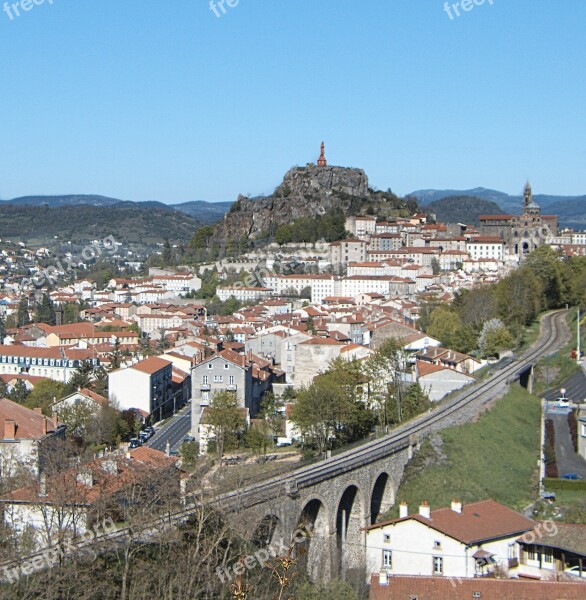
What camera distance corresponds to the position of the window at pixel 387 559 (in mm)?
19812

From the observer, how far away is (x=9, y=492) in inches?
768

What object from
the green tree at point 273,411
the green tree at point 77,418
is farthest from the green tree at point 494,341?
the green tree at point 77,418

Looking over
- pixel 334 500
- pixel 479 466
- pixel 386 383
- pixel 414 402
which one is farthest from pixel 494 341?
pixel 334 500

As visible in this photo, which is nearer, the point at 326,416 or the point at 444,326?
the point at 326,416

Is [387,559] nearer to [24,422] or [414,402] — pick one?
[24,422]

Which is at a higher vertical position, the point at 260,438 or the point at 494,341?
the point at 494,341

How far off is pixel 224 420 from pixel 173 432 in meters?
6.19

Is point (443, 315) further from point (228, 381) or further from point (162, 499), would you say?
point (162, 499)

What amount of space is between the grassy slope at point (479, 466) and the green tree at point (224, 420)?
21.5 ft

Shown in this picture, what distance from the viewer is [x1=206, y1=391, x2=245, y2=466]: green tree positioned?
30.5 m

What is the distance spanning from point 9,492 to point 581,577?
10.3m

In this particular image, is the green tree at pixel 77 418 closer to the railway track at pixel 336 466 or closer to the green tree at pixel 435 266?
the railway track at pixel 336 466

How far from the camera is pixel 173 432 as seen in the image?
36.5m

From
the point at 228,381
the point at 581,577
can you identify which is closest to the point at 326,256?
the point at 228,381
